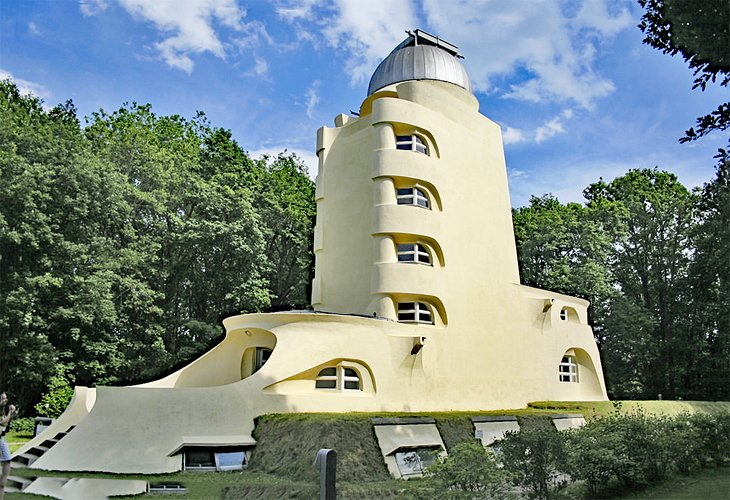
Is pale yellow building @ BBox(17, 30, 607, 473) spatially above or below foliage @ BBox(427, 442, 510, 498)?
above

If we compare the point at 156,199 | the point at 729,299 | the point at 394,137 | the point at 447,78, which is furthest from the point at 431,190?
the point at 729,299

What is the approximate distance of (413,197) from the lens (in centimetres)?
2086

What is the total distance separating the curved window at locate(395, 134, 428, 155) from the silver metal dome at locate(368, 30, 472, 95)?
155 inches

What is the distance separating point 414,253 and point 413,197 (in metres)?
2.05

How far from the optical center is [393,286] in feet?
63.6

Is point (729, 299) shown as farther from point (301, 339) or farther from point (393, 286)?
point (301, 339)

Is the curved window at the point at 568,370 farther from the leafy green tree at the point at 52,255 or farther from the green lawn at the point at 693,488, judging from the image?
the leafy green tree at the point at 52,255

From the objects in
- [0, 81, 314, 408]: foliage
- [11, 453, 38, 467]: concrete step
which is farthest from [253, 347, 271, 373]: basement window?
[0, 81, 314, 408]: foliage

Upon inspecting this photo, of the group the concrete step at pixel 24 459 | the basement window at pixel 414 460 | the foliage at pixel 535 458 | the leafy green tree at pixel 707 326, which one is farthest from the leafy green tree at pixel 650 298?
the concrete step at pixel 24 459

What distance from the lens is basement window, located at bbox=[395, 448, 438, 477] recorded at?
44.7ft

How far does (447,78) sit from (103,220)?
1744 cm

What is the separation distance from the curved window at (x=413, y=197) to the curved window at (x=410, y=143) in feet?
4.96

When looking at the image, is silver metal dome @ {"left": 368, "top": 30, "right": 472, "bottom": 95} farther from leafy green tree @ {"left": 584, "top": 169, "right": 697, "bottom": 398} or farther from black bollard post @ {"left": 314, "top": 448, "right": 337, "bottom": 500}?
black bollard post @ {"left": 314, "top": 448, "right": 337, "bottom": 500}

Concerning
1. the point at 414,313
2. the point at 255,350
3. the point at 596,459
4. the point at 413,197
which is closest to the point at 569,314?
the point at 414,313
